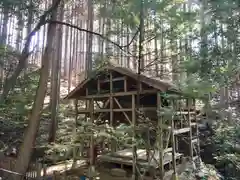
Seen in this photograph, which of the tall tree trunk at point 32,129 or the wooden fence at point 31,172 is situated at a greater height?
the tall tree trunk at point 32,129

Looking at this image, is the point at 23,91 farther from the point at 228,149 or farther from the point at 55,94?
the point at 228,149

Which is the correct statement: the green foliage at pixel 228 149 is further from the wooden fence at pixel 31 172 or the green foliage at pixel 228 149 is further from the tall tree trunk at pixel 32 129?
the tall tree trunk at pixel 32 129

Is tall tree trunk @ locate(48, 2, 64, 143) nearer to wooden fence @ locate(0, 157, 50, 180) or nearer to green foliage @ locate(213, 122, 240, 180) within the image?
wooden fence @ locate(0, 157, 50, 180)

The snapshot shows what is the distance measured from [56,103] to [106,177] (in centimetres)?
501

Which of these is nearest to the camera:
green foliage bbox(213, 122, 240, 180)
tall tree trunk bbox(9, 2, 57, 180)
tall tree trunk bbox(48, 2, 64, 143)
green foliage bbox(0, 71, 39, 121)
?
tall tree trunk bbox(9, 2, 57, 180)

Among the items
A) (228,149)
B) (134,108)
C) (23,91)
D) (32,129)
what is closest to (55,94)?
(23,91)

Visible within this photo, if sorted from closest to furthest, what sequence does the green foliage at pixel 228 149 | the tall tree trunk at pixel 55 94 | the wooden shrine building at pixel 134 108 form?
the wooden shrine building at pixel 134 108 < the green foliage at pixel 228 149 < the tall tree trunk at pixel 55 94

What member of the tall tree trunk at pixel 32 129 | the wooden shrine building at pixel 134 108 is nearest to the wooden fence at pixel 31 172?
the tall tree trunk at pixel 32 129

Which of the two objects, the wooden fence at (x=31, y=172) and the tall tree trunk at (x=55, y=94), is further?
the tall tree trunk at (x=55, y=94)

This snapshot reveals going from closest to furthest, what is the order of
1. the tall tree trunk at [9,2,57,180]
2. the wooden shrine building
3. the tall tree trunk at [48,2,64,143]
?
A: 1. the tall tree trunk at [9,2,57,180]
2. the wooden shrine building
3. the tall tree trunk at [48,2,64,143]

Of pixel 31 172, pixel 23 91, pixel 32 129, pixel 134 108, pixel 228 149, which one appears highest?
pixel 23 91

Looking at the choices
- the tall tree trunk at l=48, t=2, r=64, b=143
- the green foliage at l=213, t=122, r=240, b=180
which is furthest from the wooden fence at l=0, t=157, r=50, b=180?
the green foliage at l=213, t=122, r=240, b=180

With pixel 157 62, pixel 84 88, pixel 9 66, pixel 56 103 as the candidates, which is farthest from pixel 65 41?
pixel 157 62

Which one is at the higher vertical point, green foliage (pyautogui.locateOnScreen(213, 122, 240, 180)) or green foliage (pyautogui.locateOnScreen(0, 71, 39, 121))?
green foliage (pyautogui.locateOnScreen(0, 71, 39, 121))
